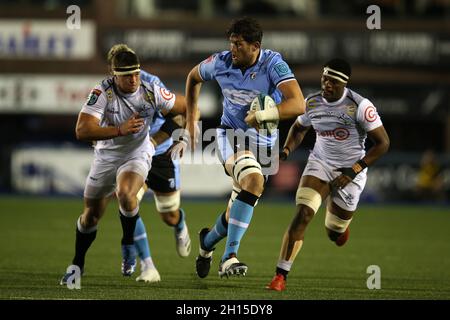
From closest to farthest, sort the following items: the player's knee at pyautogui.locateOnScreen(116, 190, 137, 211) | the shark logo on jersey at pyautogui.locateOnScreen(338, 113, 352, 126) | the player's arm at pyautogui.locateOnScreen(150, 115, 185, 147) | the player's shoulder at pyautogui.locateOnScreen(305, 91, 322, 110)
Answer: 1. the player's knee at pyautogui.locateOnScreen(116, 190, 137, 211)
2. the shark logo on jersey at pyautogui.locateOnScreen(338, 113, 352, 126)
3. the player's shoulder at pyautogui.locateOnScreen(305, 91, 322, 110)
4. the player's arm at pyautogui.locateOnScreen(150, 115, 185, 147)

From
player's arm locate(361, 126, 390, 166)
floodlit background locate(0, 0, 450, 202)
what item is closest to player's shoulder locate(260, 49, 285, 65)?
player's arm locate(361, 126, 390, 166)

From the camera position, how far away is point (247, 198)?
27.7 ft

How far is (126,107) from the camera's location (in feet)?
28.9

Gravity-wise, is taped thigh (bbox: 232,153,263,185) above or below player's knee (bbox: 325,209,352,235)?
above

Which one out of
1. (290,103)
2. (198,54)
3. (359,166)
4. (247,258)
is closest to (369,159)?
(359,166)

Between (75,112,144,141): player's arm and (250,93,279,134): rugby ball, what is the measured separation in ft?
3.36

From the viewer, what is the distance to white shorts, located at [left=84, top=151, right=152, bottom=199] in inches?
345

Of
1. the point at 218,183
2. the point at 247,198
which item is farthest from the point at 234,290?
the point at 218,183

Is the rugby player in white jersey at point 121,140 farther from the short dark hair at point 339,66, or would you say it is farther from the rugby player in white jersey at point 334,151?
the short dark hair at point 339,66

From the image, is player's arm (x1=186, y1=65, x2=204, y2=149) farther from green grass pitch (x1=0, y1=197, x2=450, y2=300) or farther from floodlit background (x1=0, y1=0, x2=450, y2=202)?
floodlit background (x1=0, y1=0, x2=450, y2=202)

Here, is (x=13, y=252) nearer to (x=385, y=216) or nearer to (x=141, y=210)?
(x=141, y=210)

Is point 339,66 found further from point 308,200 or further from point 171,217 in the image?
point 171,217

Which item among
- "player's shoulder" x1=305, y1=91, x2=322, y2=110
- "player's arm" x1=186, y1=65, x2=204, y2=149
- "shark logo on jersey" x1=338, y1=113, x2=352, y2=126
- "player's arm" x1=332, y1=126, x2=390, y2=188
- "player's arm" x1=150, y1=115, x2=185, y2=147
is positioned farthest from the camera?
"player's arm" x1=150, y1=115, x2=185, y2=147

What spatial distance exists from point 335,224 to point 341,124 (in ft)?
3.63
